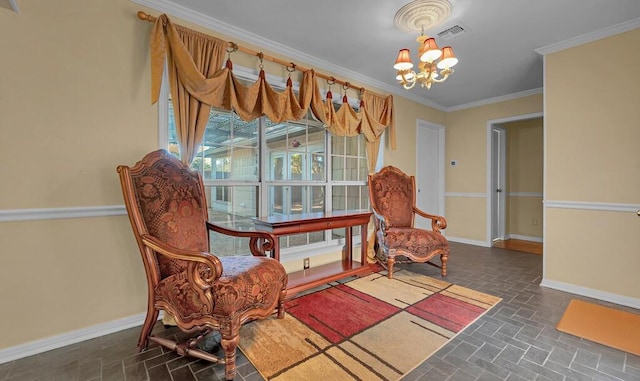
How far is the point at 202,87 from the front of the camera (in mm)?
2283

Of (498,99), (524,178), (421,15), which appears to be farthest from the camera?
(524,178)

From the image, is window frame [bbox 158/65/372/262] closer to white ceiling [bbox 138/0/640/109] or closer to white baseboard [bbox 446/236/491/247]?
white ceiling [bbox 138/0/640/109]

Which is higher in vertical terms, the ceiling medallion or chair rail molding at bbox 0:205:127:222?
the ceiling medallion

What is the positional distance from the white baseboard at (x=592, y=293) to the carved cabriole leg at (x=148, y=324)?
12.0ft

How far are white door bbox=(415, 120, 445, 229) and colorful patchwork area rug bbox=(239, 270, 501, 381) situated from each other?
7.70ft

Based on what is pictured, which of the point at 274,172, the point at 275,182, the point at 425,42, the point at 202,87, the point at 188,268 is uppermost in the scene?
the point at 425,42

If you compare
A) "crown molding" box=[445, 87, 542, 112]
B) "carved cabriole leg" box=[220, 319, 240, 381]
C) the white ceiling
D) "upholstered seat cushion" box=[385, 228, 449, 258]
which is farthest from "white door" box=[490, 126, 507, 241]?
"carved cabriole leg" box=[220, 319, 240, 381]

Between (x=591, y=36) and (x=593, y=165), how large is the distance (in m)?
1.26

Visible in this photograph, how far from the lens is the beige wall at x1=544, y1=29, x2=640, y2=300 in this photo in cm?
253

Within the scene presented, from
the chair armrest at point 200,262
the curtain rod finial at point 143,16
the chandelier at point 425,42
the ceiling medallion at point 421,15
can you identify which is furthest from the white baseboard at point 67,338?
the ceiling medallion at point 421,15

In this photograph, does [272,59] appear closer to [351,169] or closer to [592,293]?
[351,169]

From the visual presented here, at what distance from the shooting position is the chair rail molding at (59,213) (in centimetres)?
173

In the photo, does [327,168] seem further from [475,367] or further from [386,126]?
[475,367]

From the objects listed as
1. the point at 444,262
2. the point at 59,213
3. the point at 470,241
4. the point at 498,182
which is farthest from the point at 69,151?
the point at 498,182
